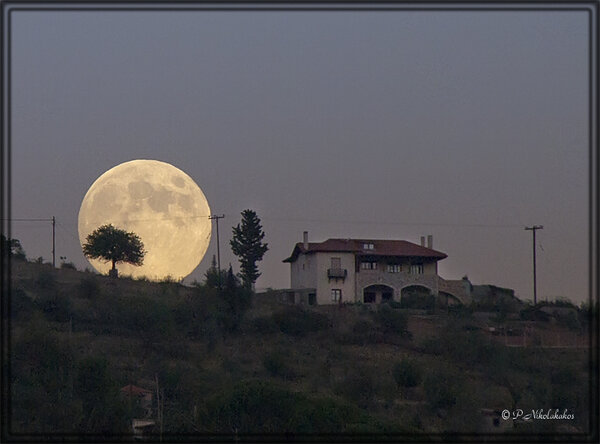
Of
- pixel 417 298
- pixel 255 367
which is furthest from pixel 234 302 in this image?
pixel 417 298

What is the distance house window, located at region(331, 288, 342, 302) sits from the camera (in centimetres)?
6481

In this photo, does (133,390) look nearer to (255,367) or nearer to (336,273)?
(255,367)

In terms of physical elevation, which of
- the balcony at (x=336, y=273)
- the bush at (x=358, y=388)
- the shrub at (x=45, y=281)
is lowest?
the bush at (x=358, y=388)

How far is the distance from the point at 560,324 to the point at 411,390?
1902 centimetres

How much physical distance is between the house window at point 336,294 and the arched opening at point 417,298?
3.93m

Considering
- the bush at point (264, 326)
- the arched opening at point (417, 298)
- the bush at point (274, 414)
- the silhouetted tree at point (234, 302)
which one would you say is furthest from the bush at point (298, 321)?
the bush at point (274, 414)

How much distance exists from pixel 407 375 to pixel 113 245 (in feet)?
101

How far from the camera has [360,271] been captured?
220ft

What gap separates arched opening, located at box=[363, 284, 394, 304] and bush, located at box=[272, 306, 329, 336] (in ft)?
33.1

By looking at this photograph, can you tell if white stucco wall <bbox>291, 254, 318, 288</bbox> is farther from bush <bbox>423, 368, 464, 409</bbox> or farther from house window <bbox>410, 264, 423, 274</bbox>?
bush <bbox>423, 368, 464, 409</bbox>

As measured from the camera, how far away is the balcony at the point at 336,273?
65125 mm

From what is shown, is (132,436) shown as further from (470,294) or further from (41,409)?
(470,294)

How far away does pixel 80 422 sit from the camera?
30375mm

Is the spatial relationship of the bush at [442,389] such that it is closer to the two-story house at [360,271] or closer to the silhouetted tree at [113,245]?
the two-story house at [360,271]
